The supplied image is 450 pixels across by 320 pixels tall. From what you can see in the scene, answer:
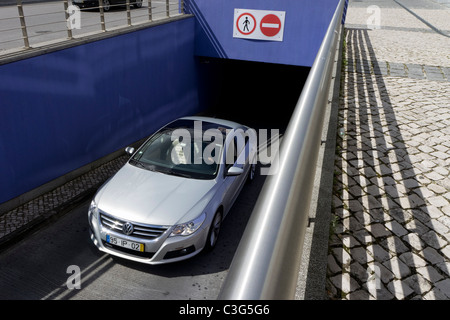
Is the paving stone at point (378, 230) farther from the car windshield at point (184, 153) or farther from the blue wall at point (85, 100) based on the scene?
the blue wall at point (85, 100)

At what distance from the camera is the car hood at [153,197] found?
5.76m

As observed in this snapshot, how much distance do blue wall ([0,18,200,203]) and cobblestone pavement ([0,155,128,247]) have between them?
33cm

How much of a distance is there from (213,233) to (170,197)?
105 cm

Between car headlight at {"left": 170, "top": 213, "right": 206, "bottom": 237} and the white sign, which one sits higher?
the white sign

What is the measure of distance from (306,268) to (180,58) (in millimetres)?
12142

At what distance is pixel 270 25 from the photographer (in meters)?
12.7

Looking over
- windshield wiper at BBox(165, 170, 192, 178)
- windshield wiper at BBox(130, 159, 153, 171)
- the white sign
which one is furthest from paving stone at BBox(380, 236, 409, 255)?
the white sign

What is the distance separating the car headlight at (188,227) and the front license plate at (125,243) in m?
0.52

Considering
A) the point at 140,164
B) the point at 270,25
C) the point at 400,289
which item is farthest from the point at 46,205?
the point at 270,25

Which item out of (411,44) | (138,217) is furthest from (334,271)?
(411,44)

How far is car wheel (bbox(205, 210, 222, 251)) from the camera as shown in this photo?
6316mm

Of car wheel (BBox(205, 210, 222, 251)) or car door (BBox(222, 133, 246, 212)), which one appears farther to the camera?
car door (BBox(222, 133, 246, 212))

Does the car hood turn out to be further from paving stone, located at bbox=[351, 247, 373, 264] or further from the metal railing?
the metal railing
